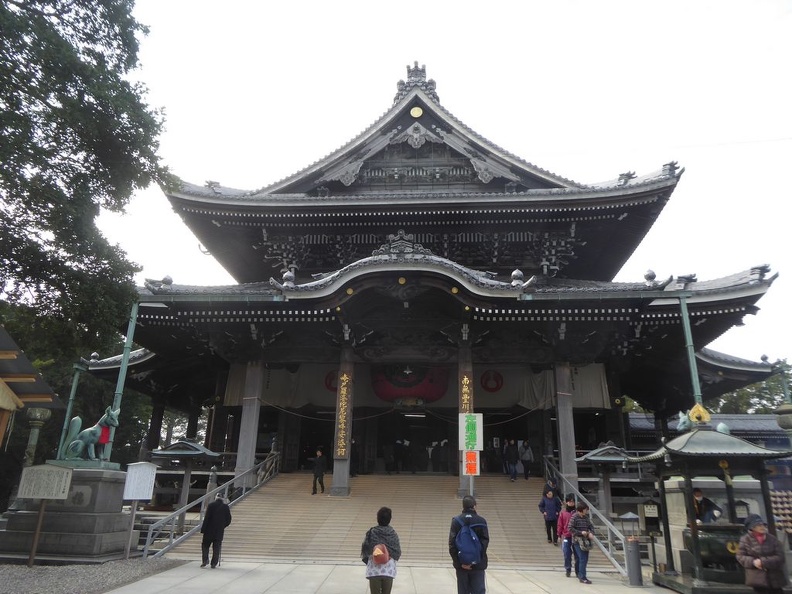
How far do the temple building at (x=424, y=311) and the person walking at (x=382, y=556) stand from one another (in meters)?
9.10

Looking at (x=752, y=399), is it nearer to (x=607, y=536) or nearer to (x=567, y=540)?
(x=607, y=536)

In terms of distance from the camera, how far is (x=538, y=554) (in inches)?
453

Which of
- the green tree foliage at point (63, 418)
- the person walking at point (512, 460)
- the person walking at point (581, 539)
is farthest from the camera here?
the green tree foliage at point (63, 418)

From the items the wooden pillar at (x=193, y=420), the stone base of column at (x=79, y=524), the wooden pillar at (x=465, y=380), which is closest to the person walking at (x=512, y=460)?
the wooden pillar at (x=465, y=380)

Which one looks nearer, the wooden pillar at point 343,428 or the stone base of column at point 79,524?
the stone base of column at point 79,524

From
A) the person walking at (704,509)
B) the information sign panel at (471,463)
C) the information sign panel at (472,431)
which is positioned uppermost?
the information sign panel at (472,431)

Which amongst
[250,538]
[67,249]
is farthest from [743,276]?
[67,249]

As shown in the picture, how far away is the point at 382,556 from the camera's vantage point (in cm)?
597

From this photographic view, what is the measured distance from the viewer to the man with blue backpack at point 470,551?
6.18m

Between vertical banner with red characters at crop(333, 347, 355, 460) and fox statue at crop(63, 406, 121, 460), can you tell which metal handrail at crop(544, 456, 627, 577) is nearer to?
vertical banner with red characters at crop(333, 347, 355, 460)

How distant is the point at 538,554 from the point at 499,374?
292 inches

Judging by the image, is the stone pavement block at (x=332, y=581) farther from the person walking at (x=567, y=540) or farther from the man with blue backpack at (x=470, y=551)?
the man with blue backpack at (x=470, y=551)

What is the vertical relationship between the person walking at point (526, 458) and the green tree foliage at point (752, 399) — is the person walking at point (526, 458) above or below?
below

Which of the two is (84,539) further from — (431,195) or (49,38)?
(431,195)
